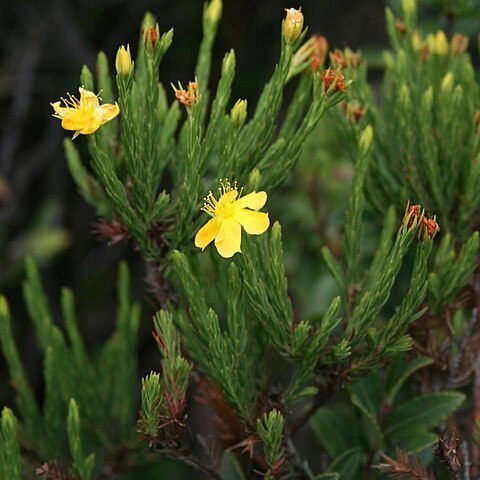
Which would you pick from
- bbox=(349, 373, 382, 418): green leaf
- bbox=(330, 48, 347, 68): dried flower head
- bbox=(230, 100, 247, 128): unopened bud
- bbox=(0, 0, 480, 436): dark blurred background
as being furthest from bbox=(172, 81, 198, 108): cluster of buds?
bbox=(0, 0, 480, 436): dark blurred background

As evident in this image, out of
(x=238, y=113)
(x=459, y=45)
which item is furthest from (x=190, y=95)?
(x=459, y=45)

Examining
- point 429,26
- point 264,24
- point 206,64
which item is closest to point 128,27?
point 264,24

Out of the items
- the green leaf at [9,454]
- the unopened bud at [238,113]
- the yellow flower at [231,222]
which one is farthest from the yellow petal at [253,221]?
the green leaf at [9,454]

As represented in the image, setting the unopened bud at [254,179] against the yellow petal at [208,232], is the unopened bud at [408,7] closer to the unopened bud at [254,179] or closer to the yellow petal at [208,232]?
Result: the unopened bud at [254,179]

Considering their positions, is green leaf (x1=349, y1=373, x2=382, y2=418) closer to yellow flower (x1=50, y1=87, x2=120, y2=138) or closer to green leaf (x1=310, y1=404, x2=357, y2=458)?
green leaf (x1=310, y1=404, x2=357, y2=458)

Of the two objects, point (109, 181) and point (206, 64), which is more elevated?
point (206, 64)

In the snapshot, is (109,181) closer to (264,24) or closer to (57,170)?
(57,170)
